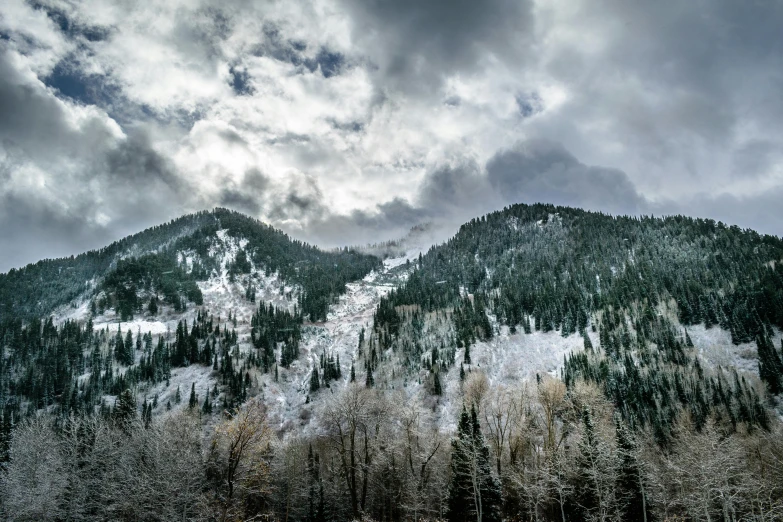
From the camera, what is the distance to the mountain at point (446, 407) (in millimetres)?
43719

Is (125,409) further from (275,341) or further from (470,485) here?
(275,341)

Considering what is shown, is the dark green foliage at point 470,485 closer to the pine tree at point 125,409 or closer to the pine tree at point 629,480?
the pine tree at point 629,480

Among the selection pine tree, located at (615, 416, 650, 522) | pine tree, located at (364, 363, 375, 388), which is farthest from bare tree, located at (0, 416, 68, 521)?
pine tree, located at (364, 363, 375, 388)

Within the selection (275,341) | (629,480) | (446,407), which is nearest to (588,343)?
(446,407)

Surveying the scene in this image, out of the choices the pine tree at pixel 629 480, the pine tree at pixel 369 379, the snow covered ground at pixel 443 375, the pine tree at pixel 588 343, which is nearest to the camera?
the pine tree at pixel 629 480

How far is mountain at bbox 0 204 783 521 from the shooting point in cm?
4372

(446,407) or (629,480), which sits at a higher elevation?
(446,407)

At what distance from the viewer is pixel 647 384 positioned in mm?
109938

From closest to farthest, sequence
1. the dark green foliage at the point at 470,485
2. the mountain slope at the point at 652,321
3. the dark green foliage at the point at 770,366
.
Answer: the dark green foliage at the point at 470,485, the dark green foliage at the point at 770,366, the mountain slope at the point at 652,321

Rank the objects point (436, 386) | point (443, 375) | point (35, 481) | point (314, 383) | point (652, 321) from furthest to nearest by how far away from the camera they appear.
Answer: point (314, 383), point (652, 321), point (443, 375), point (436, 386), point (35, 481)

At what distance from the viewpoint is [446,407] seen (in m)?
116

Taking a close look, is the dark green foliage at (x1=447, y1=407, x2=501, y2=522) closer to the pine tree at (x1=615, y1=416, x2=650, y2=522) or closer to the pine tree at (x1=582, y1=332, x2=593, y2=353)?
Answer: the pine tree at (x1=615, y1=416, x2=650, y2=522)

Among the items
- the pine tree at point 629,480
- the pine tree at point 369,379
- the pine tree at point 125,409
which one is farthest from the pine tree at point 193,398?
the pine tree at point 629,480

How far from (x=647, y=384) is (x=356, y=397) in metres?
97.5
